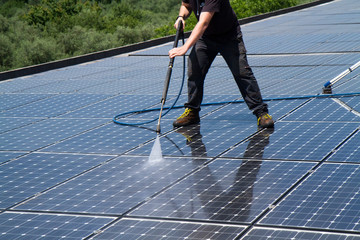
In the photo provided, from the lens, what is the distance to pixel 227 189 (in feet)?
19.1

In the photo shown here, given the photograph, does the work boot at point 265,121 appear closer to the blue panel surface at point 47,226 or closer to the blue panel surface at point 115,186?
the blue panel surface at point 115,186

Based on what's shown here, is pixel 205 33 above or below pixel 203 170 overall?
above

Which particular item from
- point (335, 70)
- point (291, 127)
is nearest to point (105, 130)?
point (291, 127)

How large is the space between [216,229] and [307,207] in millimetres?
806

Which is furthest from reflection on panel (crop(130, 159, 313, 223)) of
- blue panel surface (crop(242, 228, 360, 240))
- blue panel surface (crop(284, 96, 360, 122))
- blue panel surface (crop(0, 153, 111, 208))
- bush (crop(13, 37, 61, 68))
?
bush (crop(13, 37, 61, 68))

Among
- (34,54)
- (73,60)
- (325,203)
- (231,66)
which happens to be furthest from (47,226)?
(34,54)

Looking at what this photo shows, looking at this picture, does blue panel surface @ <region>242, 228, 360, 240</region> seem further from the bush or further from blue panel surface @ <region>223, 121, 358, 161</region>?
the bush

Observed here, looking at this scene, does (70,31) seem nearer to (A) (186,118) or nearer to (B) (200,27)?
(A) (186,118)

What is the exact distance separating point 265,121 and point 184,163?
5.06 feet

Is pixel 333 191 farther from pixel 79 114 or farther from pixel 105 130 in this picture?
pixel 79 114

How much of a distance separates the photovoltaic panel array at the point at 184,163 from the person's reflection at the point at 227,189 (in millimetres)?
10

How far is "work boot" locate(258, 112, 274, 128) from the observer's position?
788cm

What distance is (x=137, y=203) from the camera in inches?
222

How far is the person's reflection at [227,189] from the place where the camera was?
5254 millimetres
